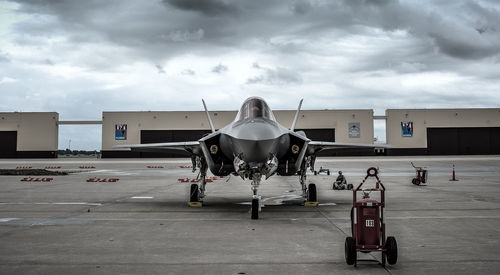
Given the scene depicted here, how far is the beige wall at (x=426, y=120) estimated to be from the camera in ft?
215

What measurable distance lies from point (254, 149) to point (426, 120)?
6307 cm

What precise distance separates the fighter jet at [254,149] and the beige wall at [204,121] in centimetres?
5201

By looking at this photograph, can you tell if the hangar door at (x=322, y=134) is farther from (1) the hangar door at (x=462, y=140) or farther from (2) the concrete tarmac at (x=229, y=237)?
(2) the concrete tarmac at (x=229, y=237)

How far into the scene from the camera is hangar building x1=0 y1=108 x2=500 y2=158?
6531 centimetres

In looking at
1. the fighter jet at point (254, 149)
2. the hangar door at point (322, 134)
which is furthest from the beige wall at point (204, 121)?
the fighter jet at point (254, 149)

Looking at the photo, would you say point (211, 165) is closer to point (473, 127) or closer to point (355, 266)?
point (355, 266)

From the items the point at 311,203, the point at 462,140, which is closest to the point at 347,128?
the point at 462,140

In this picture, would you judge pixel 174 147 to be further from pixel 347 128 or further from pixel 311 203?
pixel 347 128

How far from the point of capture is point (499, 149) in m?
67.1

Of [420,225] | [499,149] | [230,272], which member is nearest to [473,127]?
[499,149]

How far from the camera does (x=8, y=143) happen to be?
231 feet

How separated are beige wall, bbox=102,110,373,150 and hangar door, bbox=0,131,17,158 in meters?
16.3

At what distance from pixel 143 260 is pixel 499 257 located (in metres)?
5.07

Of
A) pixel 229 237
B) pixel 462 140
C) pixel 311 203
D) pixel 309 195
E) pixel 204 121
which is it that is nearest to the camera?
pixel 229 237
